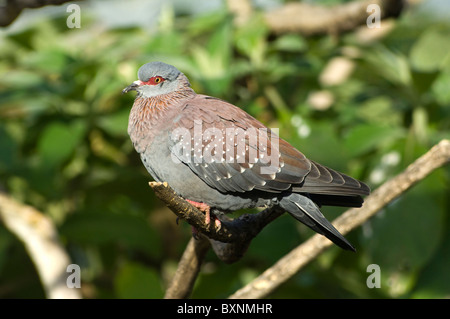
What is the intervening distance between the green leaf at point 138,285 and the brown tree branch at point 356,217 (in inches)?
28.4

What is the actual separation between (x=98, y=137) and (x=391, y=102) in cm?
181

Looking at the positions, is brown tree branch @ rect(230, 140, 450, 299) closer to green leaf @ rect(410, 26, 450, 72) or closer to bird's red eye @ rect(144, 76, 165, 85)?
bird's red eye @ rect(144, 76, 165, 85)

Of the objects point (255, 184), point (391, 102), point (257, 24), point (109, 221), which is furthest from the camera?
point (391, 102)

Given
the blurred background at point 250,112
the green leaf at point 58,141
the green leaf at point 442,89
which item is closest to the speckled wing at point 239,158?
the blurred background at point 250,112

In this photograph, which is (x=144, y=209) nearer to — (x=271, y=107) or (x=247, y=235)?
(x=271, y=107)

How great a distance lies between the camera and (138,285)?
294cm

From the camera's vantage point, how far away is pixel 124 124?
129 inches

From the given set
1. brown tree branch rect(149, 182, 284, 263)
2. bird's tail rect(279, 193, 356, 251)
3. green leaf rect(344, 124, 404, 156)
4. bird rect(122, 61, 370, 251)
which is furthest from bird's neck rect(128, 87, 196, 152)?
green leaf rect(344, 124, 404, 156)

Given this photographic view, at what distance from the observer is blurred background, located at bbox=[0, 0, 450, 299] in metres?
2.96

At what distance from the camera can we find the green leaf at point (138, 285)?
2922 mm

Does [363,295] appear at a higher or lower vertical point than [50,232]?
lower

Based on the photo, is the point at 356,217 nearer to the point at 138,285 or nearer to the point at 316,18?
the point at 138,285

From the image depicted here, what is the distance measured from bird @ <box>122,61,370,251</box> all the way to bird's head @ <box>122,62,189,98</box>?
0.16 meters

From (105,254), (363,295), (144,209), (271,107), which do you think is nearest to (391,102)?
(271,107)
